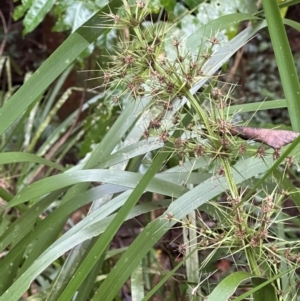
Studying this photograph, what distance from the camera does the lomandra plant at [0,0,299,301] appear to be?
1.10ft

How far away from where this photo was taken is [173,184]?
482mm

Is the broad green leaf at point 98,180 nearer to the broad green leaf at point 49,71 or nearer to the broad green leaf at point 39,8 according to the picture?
the broad green leaf at point 49,71

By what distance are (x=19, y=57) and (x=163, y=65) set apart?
270 cm

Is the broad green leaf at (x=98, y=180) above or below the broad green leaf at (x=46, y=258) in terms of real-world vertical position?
above

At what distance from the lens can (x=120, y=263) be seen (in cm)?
40

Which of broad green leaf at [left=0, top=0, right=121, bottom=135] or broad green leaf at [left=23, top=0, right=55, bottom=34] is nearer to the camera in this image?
broad green leaf at [left=0, top=0, right=121, bottom=135]

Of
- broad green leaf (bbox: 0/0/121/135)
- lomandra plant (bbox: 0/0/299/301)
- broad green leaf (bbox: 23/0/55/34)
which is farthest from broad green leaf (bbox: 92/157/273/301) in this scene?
broad green leaf (bbox: 23/0/55/34)

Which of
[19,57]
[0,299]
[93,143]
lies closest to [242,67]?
[93,143]

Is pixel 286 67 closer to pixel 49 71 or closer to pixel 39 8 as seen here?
pixel 49 71

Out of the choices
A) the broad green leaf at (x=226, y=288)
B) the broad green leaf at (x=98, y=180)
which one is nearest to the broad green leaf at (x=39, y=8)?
the broad green leaf at (x=98, y=180)

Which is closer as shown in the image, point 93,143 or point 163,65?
point 163,65

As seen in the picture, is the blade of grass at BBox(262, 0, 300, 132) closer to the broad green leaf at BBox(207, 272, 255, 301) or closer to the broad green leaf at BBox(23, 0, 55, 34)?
the broad green leaf at BBox(207, 272, 255, 301)

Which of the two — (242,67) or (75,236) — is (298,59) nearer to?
(242,67)

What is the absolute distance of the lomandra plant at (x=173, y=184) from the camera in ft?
1.10
